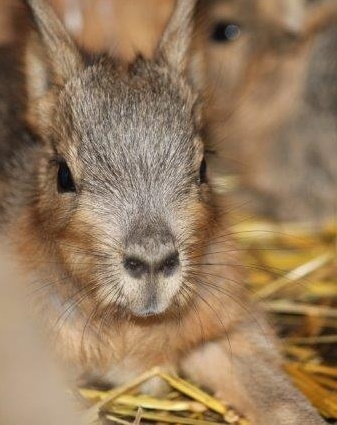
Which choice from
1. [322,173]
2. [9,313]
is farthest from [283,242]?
[9,313]

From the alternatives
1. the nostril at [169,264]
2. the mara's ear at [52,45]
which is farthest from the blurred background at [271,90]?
the nostril at [169,264]

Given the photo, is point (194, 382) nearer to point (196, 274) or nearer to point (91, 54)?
point (196, 274)

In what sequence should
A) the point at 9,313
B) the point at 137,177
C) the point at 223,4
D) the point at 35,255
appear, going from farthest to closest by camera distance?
the point at 223,4 → the point at 35,255 → the point at 137,177 → the point at 9,313

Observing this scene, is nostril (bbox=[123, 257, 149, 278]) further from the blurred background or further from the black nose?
the blurred background

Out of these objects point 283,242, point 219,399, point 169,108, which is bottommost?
point 219,399

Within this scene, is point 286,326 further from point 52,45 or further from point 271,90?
point 52,45

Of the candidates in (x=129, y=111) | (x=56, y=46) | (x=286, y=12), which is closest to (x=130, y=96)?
(x=129, y=111)

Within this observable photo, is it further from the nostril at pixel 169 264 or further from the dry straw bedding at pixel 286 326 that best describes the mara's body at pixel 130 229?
the dry straw bedding at pixel 286 326
